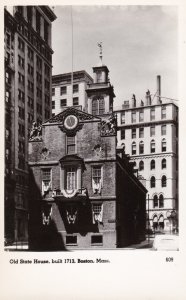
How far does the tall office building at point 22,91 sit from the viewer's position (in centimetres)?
863

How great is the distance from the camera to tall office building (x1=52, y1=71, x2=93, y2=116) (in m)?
9.15

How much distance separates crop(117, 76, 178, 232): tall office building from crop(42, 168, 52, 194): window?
4.55ft

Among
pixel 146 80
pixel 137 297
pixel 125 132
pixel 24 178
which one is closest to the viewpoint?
pixel 137 297

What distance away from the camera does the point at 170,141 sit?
8938mm

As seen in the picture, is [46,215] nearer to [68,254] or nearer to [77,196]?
[77,196]

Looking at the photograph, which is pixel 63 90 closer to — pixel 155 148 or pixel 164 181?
pixel 155 148

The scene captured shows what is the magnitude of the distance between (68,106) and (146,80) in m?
1.65

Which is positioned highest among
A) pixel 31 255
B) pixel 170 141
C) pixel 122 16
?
pixel 122 16

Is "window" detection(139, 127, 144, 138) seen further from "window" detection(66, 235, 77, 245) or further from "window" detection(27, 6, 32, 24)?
"window" detection(27, 6, 32, 24)

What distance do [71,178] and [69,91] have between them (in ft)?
5.39

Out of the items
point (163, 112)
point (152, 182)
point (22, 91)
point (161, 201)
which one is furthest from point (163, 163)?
point (22, 91)

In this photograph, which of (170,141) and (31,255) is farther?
(170,141)

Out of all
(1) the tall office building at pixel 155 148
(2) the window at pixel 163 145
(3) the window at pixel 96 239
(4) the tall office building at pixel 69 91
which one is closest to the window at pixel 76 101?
(4) the tall office building at pixel 69 91
